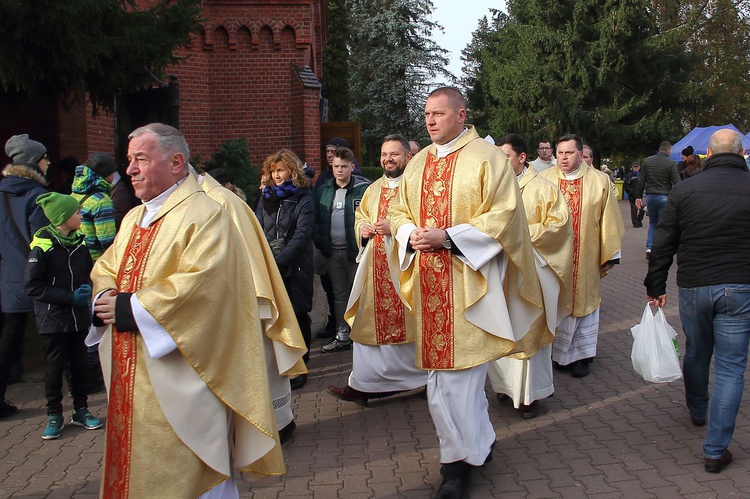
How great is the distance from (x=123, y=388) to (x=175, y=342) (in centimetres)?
34

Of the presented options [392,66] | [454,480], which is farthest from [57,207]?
[392,66]

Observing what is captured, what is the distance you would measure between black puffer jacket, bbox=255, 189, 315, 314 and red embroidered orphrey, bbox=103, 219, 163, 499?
3119mm

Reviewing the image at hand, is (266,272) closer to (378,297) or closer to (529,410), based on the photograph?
(378,297)

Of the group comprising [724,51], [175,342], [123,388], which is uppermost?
[724,51]

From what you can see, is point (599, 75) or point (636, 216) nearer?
point (636, 216)

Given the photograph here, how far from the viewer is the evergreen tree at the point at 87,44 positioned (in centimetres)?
720

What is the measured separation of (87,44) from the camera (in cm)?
787

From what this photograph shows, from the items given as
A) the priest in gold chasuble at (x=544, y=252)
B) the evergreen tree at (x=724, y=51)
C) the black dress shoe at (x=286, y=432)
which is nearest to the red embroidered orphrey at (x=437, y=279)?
the black dress shoe at (x=286, y=432)

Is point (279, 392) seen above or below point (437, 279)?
below

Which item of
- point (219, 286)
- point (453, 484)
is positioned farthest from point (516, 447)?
point (219, 286)

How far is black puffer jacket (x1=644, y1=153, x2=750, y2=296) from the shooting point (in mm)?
4562

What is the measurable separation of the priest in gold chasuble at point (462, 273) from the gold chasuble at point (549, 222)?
1568 millimetres

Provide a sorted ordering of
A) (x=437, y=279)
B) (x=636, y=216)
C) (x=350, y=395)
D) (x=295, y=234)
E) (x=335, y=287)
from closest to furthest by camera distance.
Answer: (x=437, y=279) → (x=350, y=395) → (x=295, y=234) → (x=335, y=287) → (x=636, y=216)

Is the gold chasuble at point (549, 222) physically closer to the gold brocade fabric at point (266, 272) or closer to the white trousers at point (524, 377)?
the white trousers at point (524, 377)
